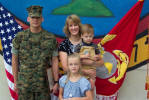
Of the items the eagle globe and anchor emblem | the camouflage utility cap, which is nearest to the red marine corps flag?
the eagle globe and anchor emblem

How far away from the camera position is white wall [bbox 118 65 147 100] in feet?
11.1

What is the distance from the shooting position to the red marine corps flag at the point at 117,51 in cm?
303

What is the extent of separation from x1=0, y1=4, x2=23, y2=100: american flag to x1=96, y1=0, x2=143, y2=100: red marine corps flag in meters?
1.19

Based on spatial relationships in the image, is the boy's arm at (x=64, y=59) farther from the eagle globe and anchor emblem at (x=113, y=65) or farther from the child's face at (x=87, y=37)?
the eagle globe and anchor emblem at (x=113, y=65)

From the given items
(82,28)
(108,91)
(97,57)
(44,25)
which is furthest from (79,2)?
(108,91)

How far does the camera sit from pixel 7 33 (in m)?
3.15

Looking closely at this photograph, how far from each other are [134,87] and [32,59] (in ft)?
5.50

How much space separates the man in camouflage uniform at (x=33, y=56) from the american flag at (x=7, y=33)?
586 millimetres

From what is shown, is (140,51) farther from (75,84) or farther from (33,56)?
(33,56)

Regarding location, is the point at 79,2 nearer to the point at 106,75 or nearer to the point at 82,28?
the point at 82,28

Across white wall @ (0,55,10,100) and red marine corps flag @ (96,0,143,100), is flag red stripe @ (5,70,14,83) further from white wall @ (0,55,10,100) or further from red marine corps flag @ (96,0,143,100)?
red marine corps flag @ (96,0,143,100)

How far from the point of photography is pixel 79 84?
244 cm

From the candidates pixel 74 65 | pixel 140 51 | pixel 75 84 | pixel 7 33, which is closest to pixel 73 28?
pixel 74 65

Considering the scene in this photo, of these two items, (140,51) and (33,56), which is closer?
(33,56)
